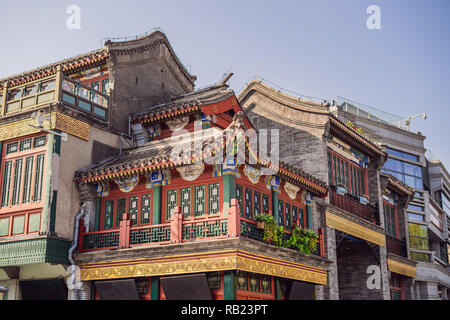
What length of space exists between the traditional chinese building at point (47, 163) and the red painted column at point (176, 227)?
12.1 ft

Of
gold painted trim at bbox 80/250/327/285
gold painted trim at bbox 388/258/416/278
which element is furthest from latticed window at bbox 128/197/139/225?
gold painted trim at bbox 388/258/416/278

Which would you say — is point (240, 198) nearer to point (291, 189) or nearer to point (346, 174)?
point (291, 189)

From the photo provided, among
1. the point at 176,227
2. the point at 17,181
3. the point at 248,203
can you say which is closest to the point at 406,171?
the point at 248,203

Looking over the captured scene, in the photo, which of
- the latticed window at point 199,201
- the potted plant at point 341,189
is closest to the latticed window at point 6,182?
the latticed window at point 199,201

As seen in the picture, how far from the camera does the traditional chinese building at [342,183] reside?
2389 centimetres

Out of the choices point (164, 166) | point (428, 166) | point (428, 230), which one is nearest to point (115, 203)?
point (164, 166)

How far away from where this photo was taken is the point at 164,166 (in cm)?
1823

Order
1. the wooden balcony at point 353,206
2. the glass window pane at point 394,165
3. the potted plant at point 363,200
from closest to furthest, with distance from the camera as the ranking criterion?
1. the wooden balcony at point 353,206
2. the potted plant at point 363,200
3. the glass window pane at point 394,165

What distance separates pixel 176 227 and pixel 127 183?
3.25m

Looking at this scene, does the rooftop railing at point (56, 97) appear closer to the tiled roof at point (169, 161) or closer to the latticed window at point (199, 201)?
the tiled roof at point (169, 161)

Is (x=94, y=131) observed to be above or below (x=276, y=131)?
below

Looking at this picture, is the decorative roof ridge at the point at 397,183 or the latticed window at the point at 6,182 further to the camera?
the decorative roof ridge at the point at 397,183
